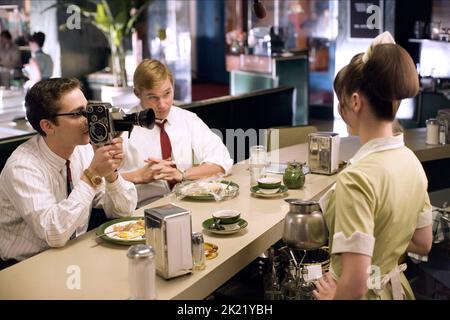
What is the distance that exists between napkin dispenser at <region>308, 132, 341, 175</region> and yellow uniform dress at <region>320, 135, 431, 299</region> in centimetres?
119

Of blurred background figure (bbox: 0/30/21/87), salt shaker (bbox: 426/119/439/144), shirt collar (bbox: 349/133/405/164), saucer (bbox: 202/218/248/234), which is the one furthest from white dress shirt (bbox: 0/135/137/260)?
blurred background figure (bbox: 0/30/21/87)

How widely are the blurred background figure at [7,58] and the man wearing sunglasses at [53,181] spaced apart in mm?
4639

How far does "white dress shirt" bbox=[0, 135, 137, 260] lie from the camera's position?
6.55 feet

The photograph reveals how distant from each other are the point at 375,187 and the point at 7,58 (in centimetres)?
611

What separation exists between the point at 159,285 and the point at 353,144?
2414 millimetres

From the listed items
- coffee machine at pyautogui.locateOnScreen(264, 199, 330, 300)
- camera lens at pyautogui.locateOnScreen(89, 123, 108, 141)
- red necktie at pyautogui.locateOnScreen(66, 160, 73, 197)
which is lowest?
coffee machine at pyautogui.locateOnScreen(264, 199, 330, 300)

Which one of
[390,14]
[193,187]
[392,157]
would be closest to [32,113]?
[193,187]

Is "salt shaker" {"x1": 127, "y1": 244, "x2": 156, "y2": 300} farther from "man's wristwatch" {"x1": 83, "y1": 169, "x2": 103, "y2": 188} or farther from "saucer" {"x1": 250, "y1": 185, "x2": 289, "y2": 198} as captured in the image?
"saucer" {"x1": 250, "y1": 185, "x2": 289, "y2": 198}

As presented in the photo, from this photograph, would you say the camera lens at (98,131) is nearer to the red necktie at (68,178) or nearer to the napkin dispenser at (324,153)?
the red necktie at (68,178)

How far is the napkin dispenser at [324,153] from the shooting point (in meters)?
2.93

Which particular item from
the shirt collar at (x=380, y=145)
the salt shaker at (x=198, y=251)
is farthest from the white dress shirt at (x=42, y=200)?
the shirt collar at (x=380, y=145)

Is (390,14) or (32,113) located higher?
(390,14)

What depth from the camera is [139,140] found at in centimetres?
311
